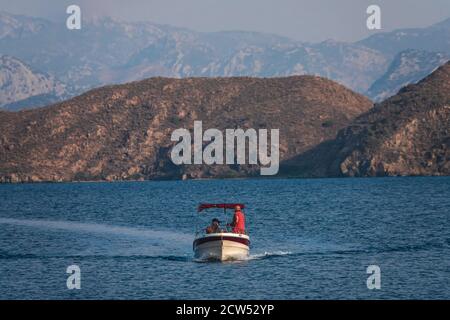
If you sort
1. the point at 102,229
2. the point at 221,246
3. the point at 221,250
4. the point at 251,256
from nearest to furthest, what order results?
the point at 221,246
the point at 221,250
the point at 251,256
the point at 102,229

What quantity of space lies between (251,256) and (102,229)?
111 ft

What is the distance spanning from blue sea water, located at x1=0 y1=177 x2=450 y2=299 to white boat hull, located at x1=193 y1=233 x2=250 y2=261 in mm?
1051

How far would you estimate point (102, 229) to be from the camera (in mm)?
103312

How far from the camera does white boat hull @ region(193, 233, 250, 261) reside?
68.1 metres

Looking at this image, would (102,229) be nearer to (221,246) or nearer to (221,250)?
(221,250)

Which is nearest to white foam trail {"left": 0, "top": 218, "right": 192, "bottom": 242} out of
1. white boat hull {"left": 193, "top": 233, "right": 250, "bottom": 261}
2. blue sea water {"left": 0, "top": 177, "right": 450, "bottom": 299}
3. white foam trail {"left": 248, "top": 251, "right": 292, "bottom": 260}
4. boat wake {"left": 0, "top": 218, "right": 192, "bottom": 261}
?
boat wake {"left": 0, "top": 218, "right": 192, "bottom": 261}

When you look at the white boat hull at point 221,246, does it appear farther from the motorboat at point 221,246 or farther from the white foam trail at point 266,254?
the white foam trail at point 266,254

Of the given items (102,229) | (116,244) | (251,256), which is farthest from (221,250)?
(102,229)

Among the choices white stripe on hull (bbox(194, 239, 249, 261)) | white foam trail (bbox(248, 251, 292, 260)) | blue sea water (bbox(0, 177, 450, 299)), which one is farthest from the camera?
white foam trail (bbox(248, 251, 292, 260))

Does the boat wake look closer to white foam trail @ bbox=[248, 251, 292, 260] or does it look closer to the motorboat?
the motorboat

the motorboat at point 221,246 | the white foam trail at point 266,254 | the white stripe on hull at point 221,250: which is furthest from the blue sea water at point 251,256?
the motorboat at point 221,246

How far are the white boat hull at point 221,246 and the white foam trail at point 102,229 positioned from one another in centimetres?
1814

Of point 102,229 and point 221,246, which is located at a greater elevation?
point 102,229

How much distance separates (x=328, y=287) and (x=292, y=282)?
301 centimetres
